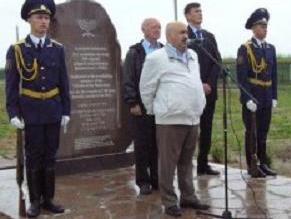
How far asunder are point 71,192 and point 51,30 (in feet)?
6.87

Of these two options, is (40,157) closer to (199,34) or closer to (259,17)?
(199,34)

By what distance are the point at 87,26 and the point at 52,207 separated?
9.60ft

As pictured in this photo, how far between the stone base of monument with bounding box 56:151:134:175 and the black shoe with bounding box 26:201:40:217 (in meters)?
1.96

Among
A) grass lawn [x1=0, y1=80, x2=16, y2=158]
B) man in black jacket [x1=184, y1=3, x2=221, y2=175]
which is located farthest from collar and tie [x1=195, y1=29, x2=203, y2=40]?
grass lawn [x1=0, y1=80, x2=16, y2=158]

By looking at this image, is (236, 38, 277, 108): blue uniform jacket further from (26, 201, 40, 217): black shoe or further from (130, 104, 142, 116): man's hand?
(26, 201, 40, 217): black shoe

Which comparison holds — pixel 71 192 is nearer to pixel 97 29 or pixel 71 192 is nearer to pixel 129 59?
pixel 129 59

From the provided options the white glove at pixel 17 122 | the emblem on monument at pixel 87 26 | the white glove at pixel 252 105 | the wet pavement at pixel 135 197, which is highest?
the emblem on monument at pixel 87 26

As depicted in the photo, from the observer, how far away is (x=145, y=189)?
692 cm

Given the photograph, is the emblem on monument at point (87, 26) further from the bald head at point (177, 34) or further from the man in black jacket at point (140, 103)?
the bald head at point (177, 34)

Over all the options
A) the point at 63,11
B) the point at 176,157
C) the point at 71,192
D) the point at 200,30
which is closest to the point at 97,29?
the point at 63,11

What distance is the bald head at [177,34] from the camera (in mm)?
5766

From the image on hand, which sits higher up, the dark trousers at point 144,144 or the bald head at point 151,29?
the bald head at point 151,29

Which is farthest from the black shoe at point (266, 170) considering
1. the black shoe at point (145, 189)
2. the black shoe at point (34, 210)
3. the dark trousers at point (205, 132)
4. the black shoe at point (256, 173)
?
the black shoe at point (34, 210)

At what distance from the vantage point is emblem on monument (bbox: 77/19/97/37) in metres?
8.28
